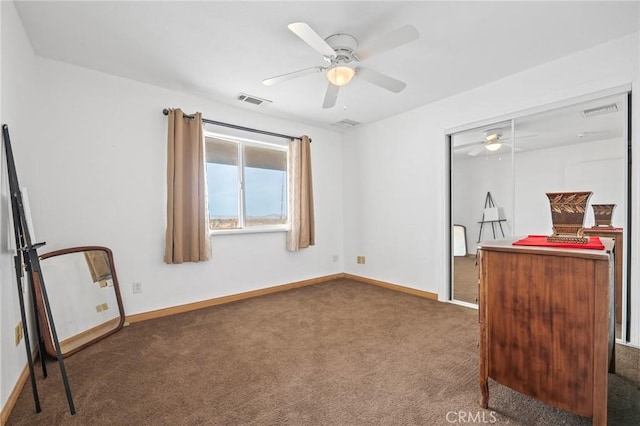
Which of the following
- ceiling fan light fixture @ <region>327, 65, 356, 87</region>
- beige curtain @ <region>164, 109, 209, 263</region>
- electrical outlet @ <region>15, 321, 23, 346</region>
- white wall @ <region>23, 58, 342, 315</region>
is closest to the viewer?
electrical outlet @ <region>15, 321, 23, 346</region>

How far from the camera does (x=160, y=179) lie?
3.13m

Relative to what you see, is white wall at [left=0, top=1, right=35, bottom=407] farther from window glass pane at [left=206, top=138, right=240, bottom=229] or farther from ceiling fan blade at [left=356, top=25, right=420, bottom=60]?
ceiling fan blade at [left=356, top=25, right=420, bottom=60]

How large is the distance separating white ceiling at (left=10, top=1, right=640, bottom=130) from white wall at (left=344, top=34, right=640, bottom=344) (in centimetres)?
17

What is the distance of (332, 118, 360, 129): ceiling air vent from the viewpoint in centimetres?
430

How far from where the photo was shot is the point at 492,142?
320 cm

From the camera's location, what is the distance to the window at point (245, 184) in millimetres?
3625

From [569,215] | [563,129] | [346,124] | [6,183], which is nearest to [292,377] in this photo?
[569,215]

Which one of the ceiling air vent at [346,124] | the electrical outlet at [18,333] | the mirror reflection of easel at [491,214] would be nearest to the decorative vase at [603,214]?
the mirror reflection of easel at [491,214]

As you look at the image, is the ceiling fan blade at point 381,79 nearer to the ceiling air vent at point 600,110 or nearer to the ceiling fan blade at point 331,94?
the ceiling fan blade at point 331,94

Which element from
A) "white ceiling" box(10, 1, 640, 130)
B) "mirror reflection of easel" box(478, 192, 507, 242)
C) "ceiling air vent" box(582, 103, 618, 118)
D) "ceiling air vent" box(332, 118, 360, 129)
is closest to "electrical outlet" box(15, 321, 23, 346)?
"white ceiling" box(10, 1, 640, 130)

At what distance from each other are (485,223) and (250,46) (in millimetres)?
3026

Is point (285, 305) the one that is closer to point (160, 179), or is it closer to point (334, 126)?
point (160, 179)

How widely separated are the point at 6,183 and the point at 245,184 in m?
2.34

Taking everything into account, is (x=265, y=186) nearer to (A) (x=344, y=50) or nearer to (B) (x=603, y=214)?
(A) (x=344, y=50)
